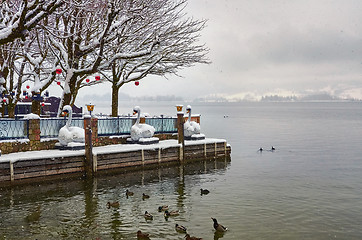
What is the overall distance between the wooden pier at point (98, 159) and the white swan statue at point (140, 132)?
2.44 ft

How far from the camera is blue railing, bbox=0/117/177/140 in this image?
17.0 m

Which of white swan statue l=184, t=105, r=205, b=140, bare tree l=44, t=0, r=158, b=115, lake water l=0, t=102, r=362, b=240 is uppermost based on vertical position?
bare tree l=44, t=0, r=158, b=115

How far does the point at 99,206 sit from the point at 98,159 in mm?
4631

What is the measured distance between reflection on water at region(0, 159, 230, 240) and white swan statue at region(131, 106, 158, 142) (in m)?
2.46

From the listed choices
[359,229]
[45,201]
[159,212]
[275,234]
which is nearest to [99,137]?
[45,201]

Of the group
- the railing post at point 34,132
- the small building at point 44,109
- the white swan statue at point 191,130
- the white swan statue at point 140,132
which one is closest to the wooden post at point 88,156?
the railing post at point 34,132

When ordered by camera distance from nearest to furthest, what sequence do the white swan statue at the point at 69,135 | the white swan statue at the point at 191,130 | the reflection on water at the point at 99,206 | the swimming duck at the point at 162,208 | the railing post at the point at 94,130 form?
the reflection on water at the point at 99,206 < the swimming duck at the point at 162,208 < the white swan statue at the point at 69,135 < the railing post at the point at 94,130 < the white swan statue at the point at 191,130

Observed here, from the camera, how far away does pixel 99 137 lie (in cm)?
2034

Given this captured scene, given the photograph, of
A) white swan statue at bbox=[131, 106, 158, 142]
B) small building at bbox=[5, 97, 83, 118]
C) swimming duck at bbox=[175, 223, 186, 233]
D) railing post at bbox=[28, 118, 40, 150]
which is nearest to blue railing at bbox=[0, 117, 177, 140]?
railing post at bbox=[28, 118, 40, 150]

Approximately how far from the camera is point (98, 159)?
18.0 m

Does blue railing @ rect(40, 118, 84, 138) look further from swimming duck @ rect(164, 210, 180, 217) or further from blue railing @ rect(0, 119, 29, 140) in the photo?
swimming duck @ rect(164, 210, 180, 217)

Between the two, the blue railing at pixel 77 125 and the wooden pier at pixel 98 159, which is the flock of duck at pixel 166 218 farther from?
the blue railing at pixel 77 125

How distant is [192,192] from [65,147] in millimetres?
6859

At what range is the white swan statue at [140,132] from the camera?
834 inches
